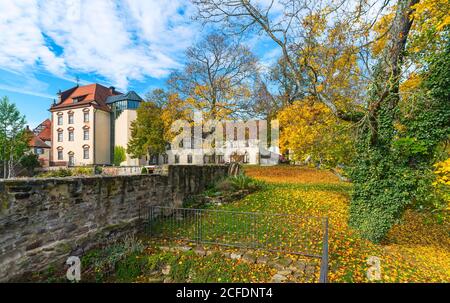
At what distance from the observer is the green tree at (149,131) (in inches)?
1049

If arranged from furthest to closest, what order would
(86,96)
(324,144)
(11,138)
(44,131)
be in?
(44,131), (86,96), (11,138), (324,144)

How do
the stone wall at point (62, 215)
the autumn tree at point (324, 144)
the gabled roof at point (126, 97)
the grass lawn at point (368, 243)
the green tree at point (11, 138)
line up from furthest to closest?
the gabled roof at point (126, 97)
the green tree at point (11, 138)
the autumn tree at point (324, 144)
the grass lawn at point (368, 243)
the stone wall at point (62, 215)

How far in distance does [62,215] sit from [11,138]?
2792cm

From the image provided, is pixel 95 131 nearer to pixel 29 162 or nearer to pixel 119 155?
pixel 119 155

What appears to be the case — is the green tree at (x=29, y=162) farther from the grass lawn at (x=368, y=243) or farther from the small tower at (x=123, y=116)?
the grass lawn at (x=368, y=243)

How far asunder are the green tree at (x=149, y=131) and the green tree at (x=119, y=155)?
620 cm

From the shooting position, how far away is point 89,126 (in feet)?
112

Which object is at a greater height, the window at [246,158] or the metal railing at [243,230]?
the window at [246,158]

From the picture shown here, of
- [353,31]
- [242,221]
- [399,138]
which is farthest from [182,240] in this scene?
[353,31]

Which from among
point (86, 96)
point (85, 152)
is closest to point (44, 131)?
point (86, 96)

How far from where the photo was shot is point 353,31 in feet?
26.3

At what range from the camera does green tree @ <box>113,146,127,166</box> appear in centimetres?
3356

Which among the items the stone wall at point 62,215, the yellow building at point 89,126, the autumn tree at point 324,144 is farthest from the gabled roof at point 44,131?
the autumn tree at point 324,144

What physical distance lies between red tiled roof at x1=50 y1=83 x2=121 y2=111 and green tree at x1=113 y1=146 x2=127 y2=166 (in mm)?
7200
